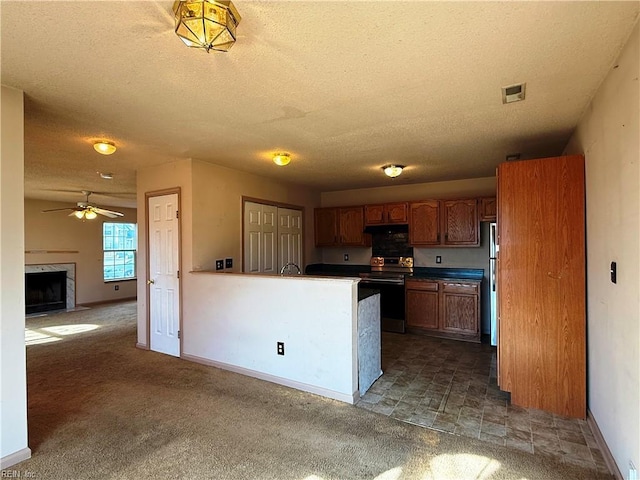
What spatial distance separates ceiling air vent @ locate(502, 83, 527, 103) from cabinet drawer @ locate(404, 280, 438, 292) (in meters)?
3.02

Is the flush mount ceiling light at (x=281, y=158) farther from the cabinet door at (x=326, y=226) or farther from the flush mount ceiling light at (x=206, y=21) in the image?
the cabinet door at (x=326, y=226)

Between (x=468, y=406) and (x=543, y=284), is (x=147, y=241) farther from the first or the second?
(x=543, y=284)

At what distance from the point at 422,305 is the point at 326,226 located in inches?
86.2

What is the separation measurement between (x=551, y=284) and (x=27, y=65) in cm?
377

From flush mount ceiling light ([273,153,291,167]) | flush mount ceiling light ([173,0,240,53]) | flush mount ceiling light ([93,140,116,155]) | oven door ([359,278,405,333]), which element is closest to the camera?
flush mount ceiling light ([173,0,240,53])

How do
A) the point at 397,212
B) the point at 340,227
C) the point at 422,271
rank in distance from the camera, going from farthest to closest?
the point at 340,227
the point at 422,271
the point at 397,212

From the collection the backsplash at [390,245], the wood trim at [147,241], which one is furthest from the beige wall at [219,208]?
the backsplash at [390,245]

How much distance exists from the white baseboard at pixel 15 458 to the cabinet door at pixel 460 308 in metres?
4.49

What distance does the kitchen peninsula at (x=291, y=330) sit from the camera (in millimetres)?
2865

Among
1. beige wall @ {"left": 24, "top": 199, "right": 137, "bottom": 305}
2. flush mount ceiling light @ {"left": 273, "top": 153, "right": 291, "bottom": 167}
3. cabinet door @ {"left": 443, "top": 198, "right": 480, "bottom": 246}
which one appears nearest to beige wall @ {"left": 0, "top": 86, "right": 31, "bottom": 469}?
flush mount ceiling light @ {"left": 273, "top": 153, "right": 291, "bottom": 167}

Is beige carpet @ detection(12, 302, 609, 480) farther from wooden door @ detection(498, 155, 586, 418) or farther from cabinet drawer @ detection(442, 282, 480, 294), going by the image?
cabinet drawer @ detection(442, 282, 480, 294)

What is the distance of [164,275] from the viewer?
13.6 ft

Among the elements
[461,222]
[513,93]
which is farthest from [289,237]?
[513,93]

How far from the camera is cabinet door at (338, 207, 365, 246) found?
571 centimetres
